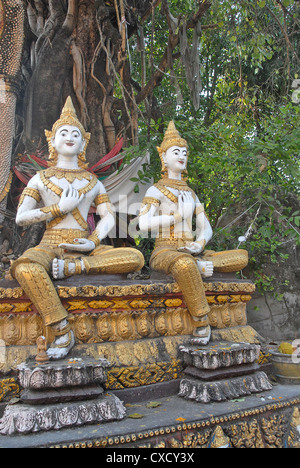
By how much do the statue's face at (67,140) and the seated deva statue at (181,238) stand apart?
878 mm

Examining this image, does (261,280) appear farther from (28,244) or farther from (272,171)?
(28,244)

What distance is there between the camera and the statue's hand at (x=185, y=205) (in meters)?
4.02

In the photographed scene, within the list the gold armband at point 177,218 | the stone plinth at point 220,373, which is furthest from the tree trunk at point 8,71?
the stone plinth at point 220,373

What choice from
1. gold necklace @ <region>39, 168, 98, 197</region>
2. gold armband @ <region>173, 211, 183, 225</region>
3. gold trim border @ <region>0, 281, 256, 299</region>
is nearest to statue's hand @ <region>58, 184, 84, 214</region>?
gold necklace @ <region>39, 168, 98, 197</region>

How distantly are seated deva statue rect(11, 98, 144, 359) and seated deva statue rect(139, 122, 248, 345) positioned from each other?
14.1 inches

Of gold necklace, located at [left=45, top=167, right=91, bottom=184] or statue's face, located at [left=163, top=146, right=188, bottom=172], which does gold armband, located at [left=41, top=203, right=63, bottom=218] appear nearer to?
gold necklace, located at [left=45, top=167, right=91, bottom=184]

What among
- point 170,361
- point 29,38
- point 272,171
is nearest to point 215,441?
point 170,361

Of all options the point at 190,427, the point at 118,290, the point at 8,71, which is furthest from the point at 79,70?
the point at 190,427

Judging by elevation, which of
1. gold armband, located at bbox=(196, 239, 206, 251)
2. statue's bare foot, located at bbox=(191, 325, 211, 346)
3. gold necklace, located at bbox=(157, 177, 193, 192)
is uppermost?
gold necklace, located at bbox=(157, 177, 193, 192)

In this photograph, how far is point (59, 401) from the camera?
246 centimetres

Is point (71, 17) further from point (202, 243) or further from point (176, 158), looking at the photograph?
point (202, 243)

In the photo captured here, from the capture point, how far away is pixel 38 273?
2785mm

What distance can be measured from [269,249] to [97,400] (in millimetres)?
3574

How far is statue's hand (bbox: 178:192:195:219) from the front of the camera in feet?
13.2
